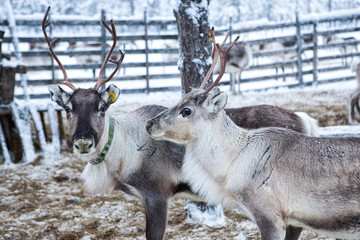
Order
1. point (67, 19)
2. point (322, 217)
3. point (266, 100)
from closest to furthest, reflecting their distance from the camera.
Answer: point (322, 217) → point (266, 100) → point (67, 19)

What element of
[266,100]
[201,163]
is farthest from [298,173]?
[266,100]

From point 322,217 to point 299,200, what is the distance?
0.17 meters

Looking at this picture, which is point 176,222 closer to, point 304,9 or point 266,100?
point 266,100

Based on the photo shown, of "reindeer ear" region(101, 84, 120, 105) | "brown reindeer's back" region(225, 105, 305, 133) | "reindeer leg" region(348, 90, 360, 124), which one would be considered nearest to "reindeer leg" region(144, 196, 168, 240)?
"reindeer ear" region(101, 84, 120, 105)

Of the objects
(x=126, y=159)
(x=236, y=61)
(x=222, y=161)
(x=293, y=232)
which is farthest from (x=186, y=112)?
(x=236, y=61)

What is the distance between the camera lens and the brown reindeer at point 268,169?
249 cm

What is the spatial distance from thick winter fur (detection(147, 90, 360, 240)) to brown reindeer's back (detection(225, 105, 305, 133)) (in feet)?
1.87

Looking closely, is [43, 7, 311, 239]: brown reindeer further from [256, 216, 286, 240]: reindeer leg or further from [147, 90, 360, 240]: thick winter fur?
[256, 216, 286, 240]: reindeer leg

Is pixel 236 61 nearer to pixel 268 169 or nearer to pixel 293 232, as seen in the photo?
pixel 293 232

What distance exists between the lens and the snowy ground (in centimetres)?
382

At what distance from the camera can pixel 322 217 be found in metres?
2.51

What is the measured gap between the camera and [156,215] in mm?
3166

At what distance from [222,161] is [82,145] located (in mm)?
1020

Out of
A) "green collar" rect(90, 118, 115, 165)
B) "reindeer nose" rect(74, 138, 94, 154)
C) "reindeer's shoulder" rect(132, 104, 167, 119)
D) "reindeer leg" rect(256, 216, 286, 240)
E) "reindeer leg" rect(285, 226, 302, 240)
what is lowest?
"reindeer leg" rect(285, 226, 302, 240)
